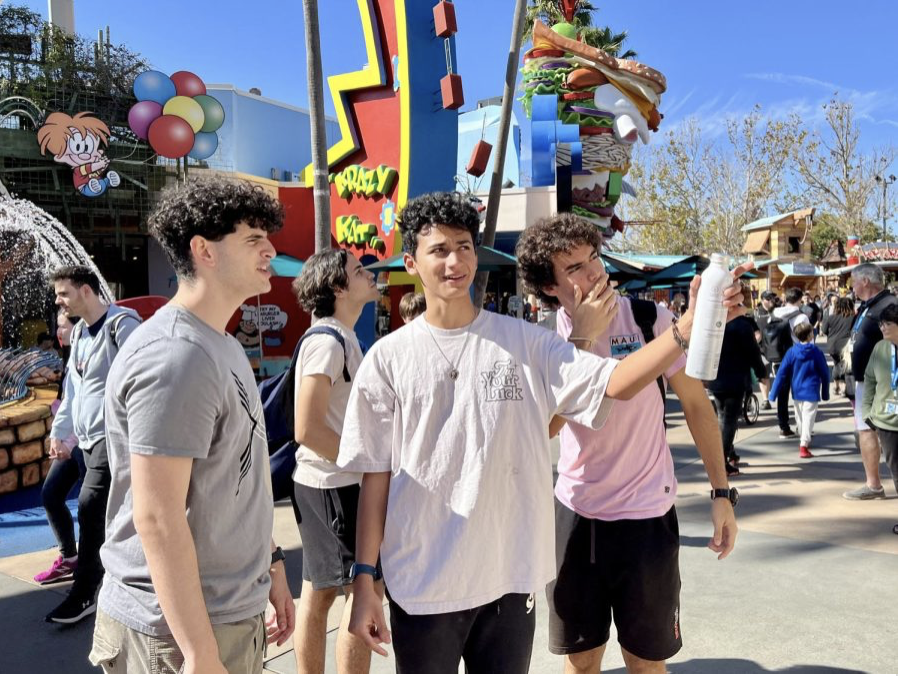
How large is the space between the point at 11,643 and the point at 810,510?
18.5ft

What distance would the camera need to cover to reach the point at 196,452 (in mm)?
1565

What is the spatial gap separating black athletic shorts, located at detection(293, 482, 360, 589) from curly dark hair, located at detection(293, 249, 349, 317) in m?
0.79

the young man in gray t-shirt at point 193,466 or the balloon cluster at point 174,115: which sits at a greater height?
the balloon cluster at point 174,115

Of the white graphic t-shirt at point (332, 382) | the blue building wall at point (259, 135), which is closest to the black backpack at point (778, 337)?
the white graphic t-shirt at point (332, 382)

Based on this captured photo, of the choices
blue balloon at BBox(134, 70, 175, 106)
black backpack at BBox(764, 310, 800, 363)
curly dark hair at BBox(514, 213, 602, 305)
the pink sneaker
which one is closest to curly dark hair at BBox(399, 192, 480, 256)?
curly dark hair at BBox(514, 213, 602, 305)

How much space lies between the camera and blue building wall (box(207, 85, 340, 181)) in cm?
2772

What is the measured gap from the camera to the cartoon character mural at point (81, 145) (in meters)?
17.0

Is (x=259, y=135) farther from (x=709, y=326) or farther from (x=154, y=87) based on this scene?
(x=709, y=326)

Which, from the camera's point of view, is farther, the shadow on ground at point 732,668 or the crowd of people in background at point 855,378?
the crowd of people in background at point 855,378

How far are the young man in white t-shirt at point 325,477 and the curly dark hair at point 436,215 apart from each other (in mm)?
859

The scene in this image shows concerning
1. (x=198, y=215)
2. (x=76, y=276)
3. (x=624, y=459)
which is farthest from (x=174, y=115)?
(x=624, y=459)

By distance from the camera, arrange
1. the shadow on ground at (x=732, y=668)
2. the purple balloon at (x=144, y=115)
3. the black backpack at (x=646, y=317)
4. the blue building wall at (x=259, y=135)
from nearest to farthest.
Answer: the black backpack at (x=646, y=317), the shadow on ground at (x=732, y=668), the purple balloon at (x=144, y=115), the blue building wall at (x=259, y=135)

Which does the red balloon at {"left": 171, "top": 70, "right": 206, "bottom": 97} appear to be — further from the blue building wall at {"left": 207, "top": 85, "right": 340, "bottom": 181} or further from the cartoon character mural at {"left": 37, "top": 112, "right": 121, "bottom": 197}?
the blue building wall at {"left": 207, "top": 85, "right": 340, "bottom": 181}

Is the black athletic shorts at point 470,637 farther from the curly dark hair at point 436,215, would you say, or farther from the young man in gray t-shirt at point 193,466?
the curly dark hair at point 436,215
